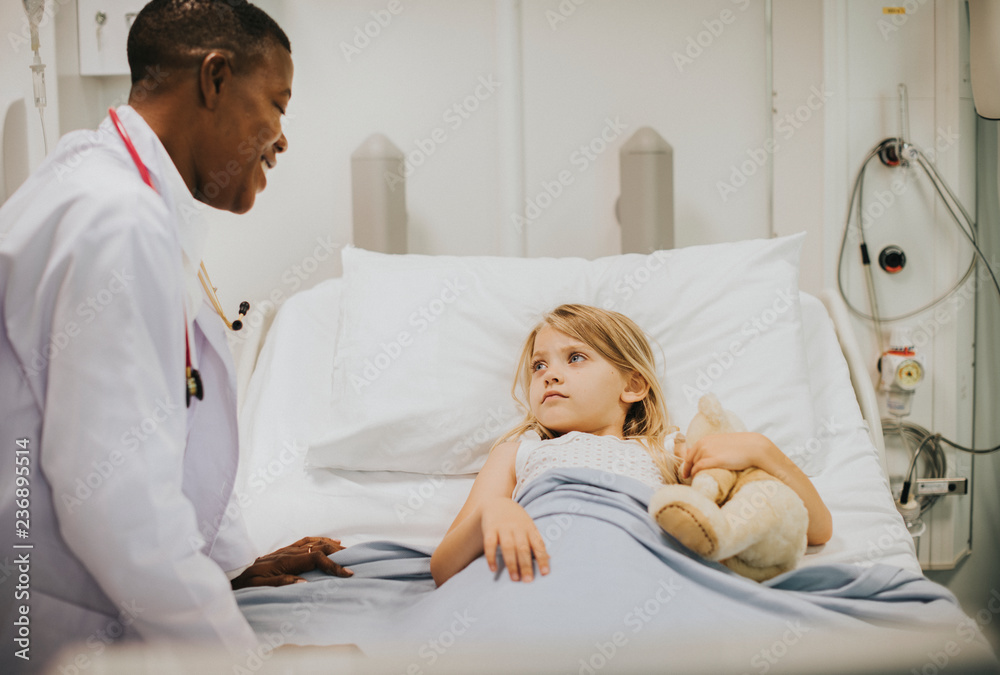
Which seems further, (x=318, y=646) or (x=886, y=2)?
(x=886, y=2)

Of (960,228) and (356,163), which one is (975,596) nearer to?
(960,228)

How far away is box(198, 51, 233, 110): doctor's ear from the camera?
92cm

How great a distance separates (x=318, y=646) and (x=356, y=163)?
1354mm

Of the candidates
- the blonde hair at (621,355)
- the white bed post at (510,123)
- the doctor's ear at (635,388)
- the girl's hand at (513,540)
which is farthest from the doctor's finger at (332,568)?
the white bed post at (510,123)

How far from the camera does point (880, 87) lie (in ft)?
6.18

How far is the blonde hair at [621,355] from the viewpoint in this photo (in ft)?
4.46

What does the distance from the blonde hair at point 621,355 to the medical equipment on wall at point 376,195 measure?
633 millimetres

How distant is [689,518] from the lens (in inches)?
34.4

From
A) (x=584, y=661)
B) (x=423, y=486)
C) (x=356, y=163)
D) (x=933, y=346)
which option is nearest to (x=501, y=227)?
(x=356, y=163)

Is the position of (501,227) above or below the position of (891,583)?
above

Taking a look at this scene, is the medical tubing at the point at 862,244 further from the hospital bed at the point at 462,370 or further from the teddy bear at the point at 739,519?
the teddy bear at the point at 739,519

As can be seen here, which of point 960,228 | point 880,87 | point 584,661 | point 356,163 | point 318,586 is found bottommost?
point 318,586

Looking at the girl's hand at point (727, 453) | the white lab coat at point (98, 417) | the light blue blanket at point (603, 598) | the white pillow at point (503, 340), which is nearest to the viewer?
the white lab coat at point (98, 417)

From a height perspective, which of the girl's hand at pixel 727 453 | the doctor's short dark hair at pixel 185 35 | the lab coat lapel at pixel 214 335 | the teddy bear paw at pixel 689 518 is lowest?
the teddy bear paw at pixel 689 518
